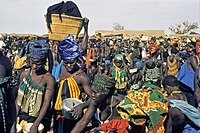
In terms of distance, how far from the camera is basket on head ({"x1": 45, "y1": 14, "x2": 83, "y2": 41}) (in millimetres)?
7668

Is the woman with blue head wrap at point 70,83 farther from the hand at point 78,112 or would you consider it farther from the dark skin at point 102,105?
the dark skin at point 102,105

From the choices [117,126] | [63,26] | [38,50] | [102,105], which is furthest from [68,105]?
[63,26]

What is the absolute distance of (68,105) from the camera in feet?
16.2

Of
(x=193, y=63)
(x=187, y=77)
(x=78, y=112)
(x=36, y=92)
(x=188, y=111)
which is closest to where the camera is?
(x=188, y=111)

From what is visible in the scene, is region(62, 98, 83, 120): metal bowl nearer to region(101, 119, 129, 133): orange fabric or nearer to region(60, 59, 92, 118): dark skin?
region(60, 59, 92, 118): dark skin

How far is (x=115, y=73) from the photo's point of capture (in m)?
9.21

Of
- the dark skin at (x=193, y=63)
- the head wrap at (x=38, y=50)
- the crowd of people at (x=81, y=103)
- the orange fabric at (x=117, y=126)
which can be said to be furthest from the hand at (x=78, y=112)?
the dark skin at (x=193, y=63)

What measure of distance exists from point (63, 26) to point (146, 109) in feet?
14.2

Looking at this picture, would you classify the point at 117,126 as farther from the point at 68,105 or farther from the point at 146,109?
the point at 68,105

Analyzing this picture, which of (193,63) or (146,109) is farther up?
(146,109)

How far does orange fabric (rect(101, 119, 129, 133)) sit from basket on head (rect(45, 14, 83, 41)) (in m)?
3.88

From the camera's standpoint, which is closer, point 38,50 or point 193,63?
point 38,50

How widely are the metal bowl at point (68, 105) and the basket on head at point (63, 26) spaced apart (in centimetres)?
283

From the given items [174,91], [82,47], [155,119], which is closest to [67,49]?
[174,91]
